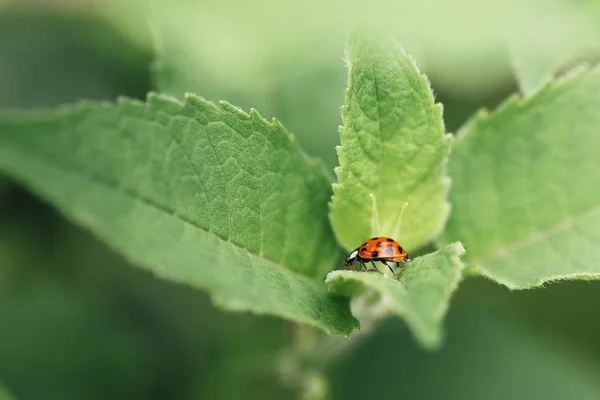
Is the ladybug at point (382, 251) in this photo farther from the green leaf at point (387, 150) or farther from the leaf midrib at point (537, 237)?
the leaf midrib at point (537, 237)

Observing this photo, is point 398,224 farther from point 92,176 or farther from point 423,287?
point 92,176

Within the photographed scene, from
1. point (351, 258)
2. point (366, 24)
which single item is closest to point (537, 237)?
point (351, 258)

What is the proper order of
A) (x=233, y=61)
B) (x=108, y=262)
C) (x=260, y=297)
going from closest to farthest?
(x=260, y=297), (x=233, y=61), (x=108, y=262)

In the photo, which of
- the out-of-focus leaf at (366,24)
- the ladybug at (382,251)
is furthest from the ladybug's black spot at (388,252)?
the out-of-focus leaf at (366,24)

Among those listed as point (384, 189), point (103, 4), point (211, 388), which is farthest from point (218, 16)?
point (211, 388)

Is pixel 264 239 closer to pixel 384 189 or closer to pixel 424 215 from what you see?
pixel 384 189

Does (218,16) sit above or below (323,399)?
above
